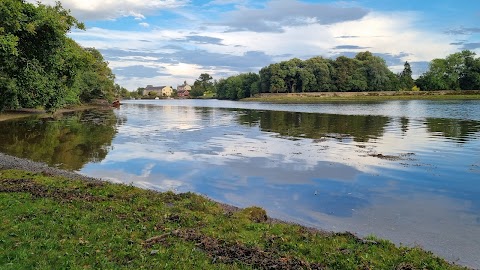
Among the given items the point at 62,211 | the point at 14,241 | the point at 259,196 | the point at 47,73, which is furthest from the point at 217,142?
the point at 14,241

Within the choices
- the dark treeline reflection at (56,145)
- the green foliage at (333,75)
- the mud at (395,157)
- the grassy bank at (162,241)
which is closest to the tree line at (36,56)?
the dark treeline reflection at (56,145)

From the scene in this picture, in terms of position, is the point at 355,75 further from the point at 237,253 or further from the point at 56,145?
the point at 237,253

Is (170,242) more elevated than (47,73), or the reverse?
(47,73)

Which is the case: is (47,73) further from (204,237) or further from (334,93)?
(334,93)

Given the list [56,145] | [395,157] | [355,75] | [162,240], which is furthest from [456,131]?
[355,75]

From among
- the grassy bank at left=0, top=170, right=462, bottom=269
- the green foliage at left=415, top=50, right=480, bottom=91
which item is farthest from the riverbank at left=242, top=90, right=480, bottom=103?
the grassy bank at left=0, top=170, right=462, bottom=269

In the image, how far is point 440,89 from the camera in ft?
477

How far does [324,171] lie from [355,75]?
137326 mm

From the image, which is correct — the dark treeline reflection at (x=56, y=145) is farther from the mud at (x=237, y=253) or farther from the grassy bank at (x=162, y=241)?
the mud at (x=237, y=253)

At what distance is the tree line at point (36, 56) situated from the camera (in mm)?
18031

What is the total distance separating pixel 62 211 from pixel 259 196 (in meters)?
8.18

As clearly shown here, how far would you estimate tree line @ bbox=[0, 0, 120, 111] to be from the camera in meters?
18.0

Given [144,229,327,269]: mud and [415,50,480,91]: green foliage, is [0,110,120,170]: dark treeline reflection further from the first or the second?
[415,50,480,91]: green foliage

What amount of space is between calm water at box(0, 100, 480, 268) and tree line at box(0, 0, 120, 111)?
15.1 feet
